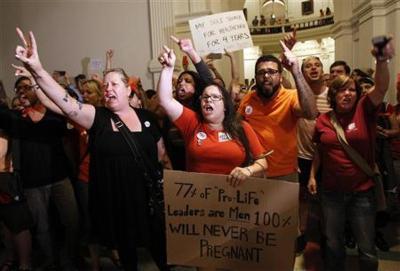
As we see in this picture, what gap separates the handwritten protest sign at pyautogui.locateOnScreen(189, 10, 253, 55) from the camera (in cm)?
416

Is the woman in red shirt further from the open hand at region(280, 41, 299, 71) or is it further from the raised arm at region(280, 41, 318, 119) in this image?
the open hand at region(280, 41, 299, 71)

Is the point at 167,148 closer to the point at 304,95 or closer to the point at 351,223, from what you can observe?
the point at 304,95

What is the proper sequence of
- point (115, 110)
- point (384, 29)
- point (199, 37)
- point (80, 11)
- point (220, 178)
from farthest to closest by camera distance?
point (80, 11), point (384, 29), point (199, 37), point (115, 110), point (220, 178)

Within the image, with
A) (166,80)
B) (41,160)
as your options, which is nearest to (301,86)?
(166,80)

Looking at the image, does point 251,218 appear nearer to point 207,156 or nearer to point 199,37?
point 207,156

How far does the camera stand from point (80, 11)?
26.2 ft

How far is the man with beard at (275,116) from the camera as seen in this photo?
3.19 meters

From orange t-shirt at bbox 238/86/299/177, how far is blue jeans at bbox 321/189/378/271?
0.41 metres

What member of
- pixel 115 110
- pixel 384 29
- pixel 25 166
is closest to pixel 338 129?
pixel 115 110

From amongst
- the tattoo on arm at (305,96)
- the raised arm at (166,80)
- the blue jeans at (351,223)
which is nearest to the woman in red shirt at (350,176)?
the blue jeans at (351,223)

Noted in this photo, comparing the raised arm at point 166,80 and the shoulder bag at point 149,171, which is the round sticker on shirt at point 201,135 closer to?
the raised arm at point 166,80

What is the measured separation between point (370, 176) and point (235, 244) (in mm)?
1076

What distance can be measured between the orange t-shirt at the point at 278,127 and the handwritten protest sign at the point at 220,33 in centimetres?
107

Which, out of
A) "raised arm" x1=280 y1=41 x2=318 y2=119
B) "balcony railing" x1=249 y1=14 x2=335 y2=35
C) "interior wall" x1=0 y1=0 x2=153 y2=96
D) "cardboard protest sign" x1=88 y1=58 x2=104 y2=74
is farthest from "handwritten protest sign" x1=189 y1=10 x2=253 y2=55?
"balcony railing" x1=249 y1=14 x2=335 y2=35
